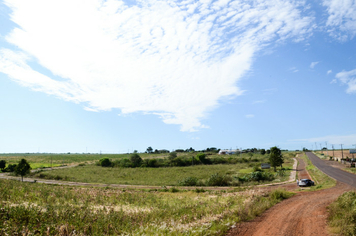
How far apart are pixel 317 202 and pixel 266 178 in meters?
28.8

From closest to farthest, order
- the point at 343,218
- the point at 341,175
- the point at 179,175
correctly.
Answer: the point at 343,218
the point at 341,175
the point at 179,175

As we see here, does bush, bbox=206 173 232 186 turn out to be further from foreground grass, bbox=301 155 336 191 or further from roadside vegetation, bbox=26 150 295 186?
foreground grass, bbox=301 155 336 191

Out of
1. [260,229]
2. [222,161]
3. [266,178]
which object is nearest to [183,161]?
[222,161]

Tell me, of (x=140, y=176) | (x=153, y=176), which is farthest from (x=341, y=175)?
(x=140, y=176)

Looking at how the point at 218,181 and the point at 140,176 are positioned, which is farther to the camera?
the point at 140,176

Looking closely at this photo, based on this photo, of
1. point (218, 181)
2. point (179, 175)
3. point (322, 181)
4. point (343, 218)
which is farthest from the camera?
point (179, 175)

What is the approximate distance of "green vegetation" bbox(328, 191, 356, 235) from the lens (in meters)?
12.2

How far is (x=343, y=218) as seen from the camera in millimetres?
13461

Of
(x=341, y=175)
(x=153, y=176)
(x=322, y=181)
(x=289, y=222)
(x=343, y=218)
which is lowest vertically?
(x=153, y=176)

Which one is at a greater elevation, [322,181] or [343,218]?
[343,218]

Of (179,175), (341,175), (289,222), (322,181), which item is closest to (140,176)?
(179,175)

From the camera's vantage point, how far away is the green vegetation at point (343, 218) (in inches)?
481

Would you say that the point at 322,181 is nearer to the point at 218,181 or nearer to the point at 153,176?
the point at 218,181

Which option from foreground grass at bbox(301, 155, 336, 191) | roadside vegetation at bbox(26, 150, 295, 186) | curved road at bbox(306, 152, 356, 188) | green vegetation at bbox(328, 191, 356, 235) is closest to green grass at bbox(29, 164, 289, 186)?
roadside vegetation at bbox(26, 150, 295, 186)
